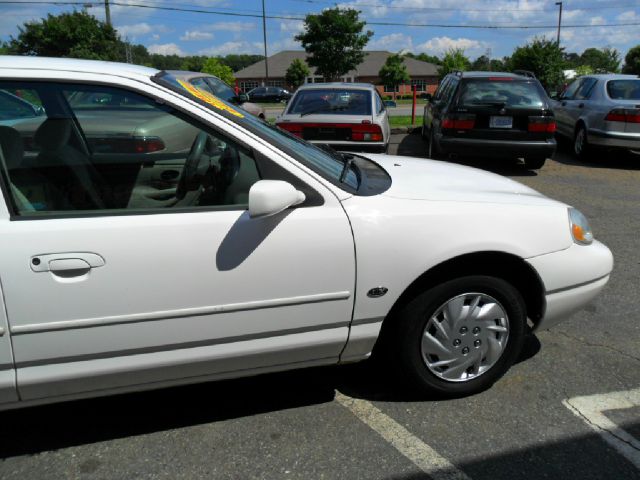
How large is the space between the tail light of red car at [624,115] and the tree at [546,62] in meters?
32.8

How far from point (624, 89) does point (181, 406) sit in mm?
9619

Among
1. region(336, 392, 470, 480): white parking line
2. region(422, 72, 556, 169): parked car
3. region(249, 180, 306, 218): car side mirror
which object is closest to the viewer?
region(249, 180, 306, 218): car side mirror

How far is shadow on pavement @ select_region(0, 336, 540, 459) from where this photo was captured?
2596mm

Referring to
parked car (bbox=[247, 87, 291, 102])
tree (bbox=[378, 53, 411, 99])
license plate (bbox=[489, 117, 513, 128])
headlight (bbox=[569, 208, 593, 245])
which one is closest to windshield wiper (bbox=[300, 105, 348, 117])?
license plate (bbox=[489, 117, 513, 128])

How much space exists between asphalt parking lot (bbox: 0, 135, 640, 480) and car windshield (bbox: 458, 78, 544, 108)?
222 inches

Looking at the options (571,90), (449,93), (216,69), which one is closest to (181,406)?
(449,93)

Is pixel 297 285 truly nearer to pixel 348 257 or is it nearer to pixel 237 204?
pixel 348 257

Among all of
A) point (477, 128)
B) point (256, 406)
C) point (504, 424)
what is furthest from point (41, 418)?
point (477, 128)

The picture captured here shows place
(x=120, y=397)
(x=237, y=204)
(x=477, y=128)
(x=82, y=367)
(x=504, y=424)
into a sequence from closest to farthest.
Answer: (x=82, y=367) < (x=237, y=204) < (x=504, y=424) < (x=120, y=397) < (x=477, y=128)

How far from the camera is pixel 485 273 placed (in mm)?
2693

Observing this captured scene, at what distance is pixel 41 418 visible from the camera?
8.94 feet

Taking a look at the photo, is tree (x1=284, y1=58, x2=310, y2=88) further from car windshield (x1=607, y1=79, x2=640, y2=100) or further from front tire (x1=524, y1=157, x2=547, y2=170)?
front tire (x1=524, y1=157, x2=547, y2=170)

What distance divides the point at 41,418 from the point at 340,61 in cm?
4961

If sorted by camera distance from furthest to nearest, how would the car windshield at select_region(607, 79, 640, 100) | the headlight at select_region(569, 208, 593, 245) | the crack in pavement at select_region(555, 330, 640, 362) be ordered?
the car windshield at select_region(607, 79, 640, 100) → the crack in pavement at select_region(555, 330, 640, 362) → the headlight at select_region(569, 208, 593, 245)
